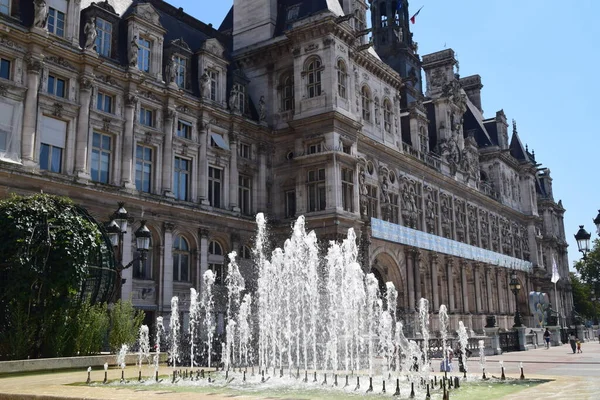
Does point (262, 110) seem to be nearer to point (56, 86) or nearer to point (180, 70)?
point (180, 70)

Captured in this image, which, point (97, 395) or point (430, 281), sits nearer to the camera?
point (97, 395)

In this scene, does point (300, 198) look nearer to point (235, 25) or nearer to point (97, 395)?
point (235, 25)

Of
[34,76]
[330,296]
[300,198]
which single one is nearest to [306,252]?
[330,296]

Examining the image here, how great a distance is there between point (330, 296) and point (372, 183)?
11.9 metres

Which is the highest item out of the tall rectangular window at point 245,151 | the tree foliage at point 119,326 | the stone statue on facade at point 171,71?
the stone statue on facade at point 171,71

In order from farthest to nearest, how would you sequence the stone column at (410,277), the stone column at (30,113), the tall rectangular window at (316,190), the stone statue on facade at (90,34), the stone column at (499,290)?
the stone column at (499,290) → the stone column at (410,277) → the tall rectangular window at (316,190) → the stone statue on facade at (90,34) → the stone column at (30,113)

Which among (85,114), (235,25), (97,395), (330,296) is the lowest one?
(97,395)

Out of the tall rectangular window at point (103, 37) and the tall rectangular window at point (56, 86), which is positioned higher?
the tall rectangular window at point (103, 37)

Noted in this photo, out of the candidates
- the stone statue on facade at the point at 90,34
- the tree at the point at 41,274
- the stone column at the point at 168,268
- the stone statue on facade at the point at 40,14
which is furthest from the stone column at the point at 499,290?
the tree at the point at 41,274

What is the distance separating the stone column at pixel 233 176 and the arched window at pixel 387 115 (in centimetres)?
1328

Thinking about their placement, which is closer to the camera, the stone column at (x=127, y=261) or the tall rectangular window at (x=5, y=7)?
the tall rectangular window at (x=5, y=7)

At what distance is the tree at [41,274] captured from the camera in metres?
14.5

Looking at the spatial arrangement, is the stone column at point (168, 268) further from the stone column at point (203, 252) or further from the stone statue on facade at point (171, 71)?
the stone statue on facade at point (171, 71)

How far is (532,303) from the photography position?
173 feet
